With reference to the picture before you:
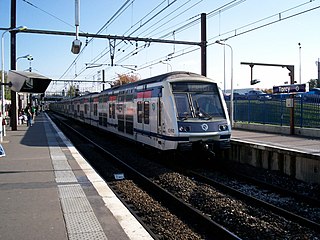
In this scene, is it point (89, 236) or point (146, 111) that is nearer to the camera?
point (89, 236)

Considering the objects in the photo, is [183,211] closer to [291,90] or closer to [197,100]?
[197,100]

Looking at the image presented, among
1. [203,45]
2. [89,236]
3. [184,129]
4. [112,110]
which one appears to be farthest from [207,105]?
[112,110]

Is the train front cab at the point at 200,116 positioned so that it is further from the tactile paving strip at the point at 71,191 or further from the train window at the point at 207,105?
the tactile paving strip at the point at 71,191

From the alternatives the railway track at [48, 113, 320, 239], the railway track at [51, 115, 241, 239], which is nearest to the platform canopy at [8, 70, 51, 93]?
the railway track at [51, 115, 241, 239]

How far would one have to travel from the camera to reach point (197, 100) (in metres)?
12.6

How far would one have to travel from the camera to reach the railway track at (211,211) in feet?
21.4

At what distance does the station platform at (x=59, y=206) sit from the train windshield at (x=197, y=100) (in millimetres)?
3692

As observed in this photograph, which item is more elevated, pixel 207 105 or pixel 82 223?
pixel 207 105

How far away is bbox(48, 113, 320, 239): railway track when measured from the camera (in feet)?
21.4

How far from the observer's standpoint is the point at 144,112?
14461 mm

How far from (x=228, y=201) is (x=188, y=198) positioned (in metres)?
1.03

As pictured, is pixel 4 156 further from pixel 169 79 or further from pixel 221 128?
pixel 221 128

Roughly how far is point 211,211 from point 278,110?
11.9m

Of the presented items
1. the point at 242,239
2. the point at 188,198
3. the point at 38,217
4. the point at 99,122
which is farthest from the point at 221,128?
the point at 99,122
